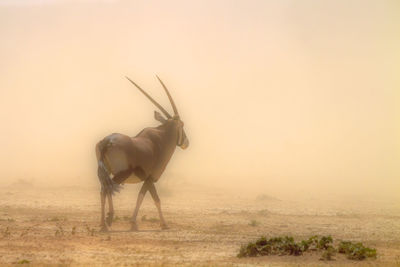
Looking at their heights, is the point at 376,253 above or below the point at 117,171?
below

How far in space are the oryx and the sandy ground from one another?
1398mm

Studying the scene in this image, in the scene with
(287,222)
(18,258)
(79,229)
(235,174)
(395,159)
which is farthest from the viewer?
(395,159)

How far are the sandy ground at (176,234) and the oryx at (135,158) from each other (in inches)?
55.0

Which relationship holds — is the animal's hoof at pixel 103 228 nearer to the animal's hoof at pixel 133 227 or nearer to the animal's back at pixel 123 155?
the animal's hoof at pixel 133 227

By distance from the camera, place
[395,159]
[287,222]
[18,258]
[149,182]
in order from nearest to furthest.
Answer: [18,258] → [149,182] → [287,222] → [395,159]

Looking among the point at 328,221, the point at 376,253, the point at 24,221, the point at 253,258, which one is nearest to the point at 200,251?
the point at 253,258

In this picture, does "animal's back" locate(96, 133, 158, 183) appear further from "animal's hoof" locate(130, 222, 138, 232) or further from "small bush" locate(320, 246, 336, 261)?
"small bush" locate(320, 246, 336, 261)

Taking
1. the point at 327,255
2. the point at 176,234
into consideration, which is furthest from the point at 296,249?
the point at 176,234

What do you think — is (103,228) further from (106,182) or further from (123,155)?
(123,155)

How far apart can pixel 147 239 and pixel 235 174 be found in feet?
186

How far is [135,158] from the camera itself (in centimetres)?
2122

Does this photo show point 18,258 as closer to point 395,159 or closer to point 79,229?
point 79,229

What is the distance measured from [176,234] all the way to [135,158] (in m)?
3.08

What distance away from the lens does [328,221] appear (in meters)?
25.7
